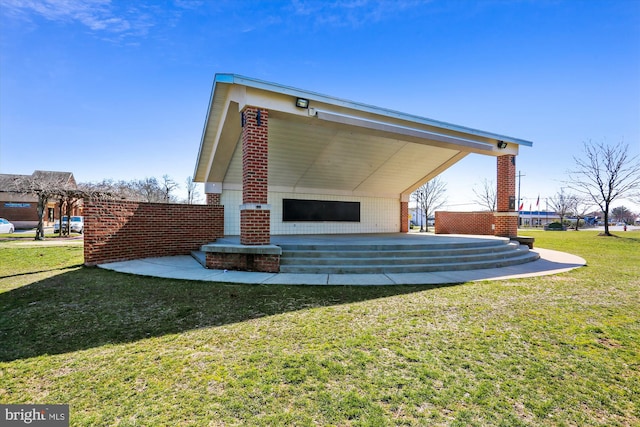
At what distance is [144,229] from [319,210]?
690 cm

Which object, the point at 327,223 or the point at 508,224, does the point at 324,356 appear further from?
the point at 508,224

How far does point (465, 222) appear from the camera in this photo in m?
15.6

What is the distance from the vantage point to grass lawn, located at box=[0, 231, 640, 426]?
2.12 meters

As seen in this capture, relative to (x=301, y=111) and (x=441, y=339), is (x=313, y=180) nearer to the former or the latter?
(x=301, y=111)

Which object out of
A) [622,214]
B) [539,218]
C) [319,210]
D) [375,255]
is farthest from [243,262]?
[622,214]

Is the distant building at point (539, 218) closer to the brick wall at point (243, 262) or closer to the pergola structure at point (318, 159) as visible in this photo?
the pergola structure at point (318, 159)

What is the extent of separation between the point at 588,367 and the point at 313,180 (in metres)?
10.4

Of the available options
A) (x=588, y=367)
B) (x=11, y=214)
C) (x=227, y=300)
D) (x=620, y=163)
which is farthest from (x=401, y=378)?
(x=11, y=214)

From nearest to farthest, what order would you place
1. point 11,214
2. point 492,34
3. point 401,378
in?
point 401,378 < point 492,34 < point 11,214

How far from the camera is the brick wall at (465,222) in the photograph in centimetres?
1454

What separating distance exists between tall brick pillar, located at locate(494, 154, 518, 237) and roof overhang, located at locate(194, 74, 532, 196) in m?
0.44

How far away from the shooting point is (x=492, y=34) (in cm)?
904

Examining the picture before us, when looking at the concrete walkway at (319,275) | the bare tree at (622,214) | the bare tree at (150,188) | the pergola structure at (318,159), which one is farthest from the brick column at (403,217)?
the bare tree at (622,214)

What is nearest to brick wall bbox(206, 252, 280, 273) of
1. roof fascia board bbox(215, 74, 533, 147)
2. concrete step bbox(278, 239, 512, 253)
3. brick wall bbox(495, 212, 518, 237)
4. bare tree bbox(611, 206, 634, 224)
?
concrete step bbox(278, 239, 512, 253)
